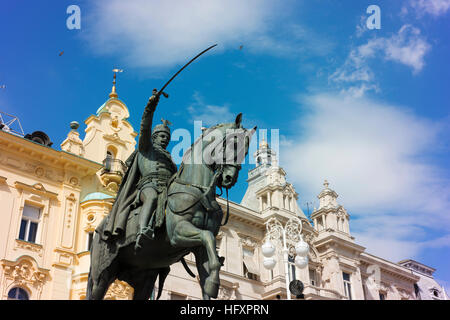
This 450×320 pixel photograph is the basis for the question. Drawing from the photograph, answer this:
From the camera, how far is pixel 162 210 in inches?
289

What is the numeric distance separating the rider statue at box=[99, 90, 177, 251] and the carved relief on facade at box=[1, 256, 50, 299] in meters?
17.2

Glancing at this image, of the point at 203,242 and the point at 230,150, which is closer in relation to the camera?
the point at 203,242

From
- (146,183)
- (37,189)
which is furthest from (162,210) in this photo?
(37,189)

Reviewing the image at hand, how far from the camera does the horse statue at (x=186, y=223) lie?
6.95 m

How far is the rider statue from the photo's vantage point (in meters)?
7.29

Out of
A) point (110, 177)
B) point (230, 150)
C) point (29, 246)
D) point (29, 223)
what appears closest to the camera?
point (230, 150)

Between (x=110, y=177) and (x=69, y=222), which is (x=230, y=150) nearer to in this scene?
(x=69, y=222)

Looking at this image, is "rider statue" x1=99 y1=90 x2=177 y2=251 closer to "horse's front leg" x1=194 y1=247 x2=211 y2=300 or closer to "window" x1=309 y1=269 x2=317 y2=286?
"horse's front leg" x1=194 y1=247 x2=211 y2=300

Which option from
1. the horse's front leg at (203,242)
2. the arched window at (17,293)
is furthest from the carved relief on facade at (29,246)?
the horse's front leg at (203,242)

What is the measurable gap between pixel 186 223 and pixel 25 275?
19134 mm

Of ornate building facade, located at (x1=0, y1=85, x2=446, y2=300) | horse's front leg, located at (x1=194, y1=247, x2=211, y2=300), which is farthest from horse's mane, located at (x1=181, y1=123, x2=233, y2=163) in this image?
ornate building facade, located at (x1=0, y1=85, x2=446, y2=300)
